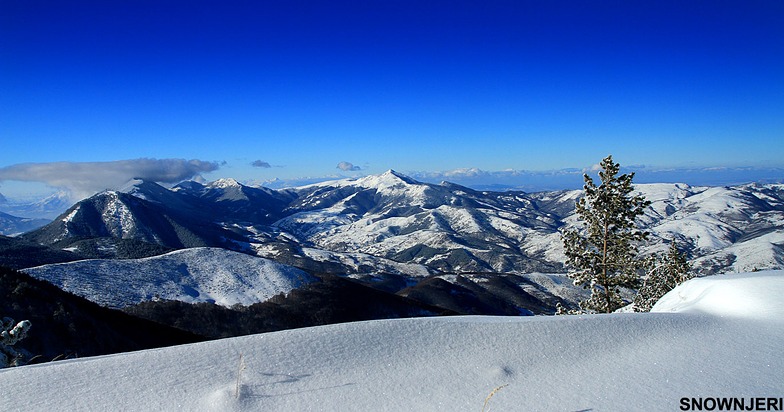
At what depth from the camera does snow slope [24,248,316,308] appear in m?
63.8

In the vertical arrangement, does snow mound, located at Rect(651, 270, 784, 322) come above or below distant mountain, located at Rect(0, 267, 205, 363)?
above

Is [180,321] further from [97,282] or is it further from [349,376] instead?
[349,376]

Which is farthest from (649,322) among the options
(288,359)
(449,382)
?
(288,359)

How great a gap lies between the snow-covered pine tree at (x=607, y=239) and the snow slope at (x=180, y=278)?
6437cm

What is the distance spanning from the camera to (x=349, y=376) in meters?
5.68

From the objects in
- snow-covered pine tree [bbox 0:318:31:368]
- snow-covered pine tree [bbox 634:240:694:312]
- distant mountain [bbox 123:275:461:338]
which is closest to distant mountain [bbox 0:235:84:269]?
distant mountain [bbox 123:275:461:338]

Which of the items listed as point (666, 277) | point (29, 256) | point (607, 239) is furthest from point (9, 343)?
point (29, 256)

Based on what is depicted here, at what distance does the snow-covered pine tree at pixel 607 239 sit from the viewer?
25141mm

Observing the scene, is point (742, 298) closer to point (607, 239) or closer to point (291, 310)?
point (607, 239)

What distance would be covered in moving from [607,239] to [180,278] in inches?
3209

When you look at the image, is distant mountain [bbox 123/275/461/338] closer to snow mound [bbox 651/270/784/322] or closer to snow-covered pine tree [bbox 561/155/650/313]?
snow-covered pine tree [bbox 561/155/650/313]

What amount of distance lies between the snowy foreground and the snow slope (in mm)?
68207

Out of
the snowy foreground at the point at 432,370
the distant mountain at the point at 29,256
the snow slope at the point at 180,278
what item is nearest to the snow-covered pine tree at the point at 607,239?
the snowy foreground at the point at 432,370

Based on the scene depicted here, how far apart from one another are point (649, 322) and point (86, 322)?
39892 mm
